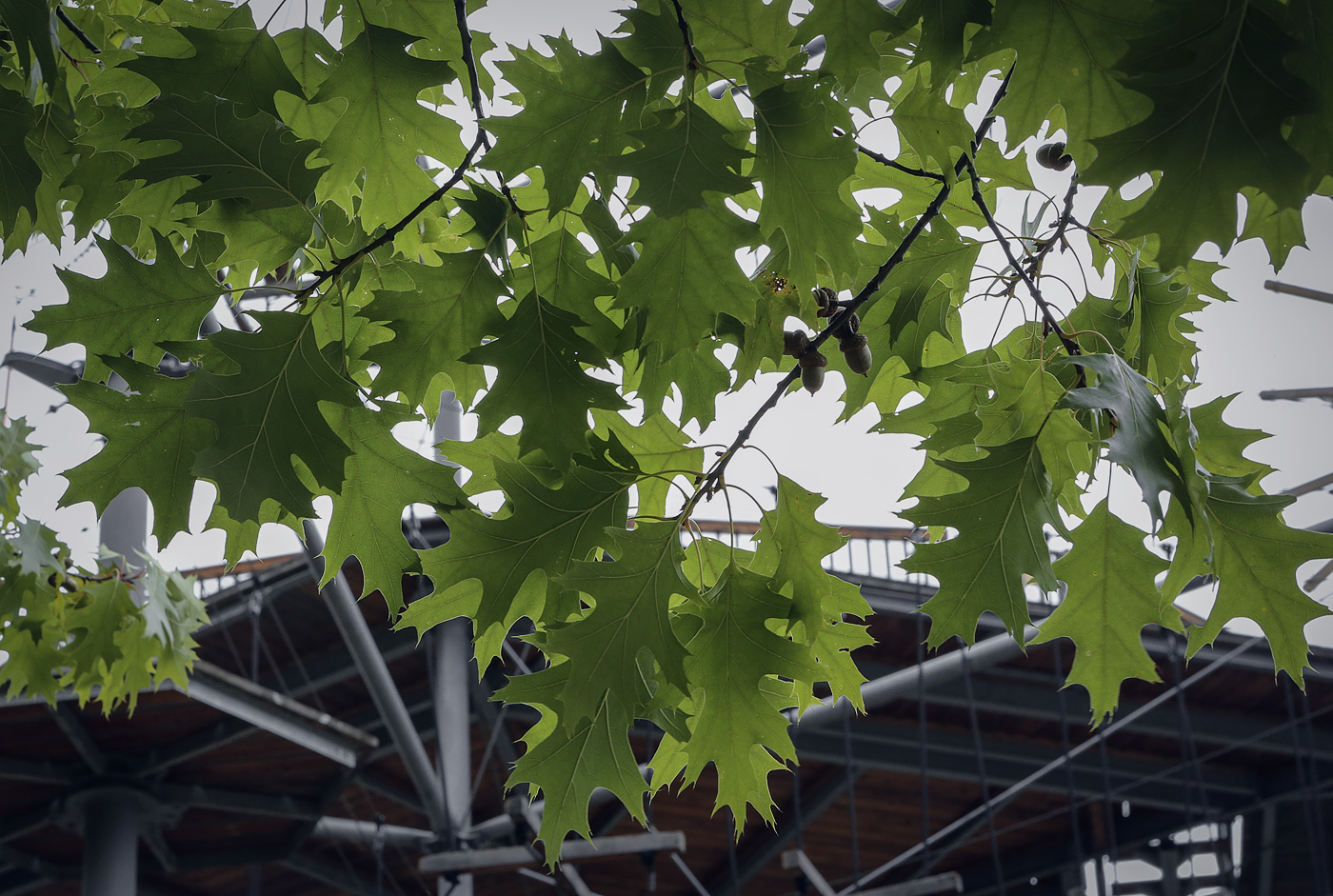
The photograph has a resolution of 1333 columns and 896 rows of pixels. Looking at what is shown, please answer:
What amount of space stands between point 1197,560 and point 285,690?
6.94 meters

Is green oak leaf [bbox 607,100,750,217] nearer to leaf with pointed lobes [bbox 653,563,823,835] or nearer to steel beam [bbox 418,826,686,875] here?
leaf with pointed lobes [bbox 653,563,823,835]

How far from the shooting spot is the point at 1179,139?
0.64 m

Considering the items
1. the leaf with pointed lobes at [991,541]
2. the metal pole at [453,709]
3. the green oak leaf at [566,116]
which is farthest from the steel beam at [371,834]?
the green oak leaf at [566,116]

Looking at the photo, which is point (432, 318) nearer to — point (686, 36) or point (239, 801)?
point (686, 36)

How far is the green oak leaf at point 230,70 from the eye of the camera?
986 millimetres

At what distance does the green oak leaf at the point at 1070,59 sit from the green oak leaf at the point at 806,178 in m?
0.13

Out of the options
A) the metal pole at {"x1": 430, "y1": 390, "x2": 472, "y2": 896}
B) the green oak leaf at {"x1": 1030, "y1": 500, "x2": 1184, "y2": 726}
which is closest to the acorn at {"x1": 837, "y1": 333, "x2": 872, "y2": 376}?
the green oak leaf at {"x1": 1030, "y1": 500, "x2": 1184, "y2": 726}

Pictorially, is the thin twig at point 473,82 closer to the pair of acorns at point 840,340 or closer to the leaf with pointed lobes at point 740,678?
the pair of acorns at point 840,340

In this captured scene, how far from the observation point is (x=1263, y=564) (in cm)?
92

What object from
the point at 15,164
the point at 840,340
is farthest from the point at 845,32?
the point at 15,164

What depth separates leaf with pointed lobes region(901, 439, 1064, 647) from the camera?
0.87 metres

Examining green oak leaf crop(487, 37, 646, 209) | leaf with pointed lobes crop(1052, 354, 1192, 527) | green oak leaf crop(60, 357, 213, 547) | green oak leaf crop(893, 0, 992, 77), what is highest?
green oak leaf crop(487, 37, 646, 209)

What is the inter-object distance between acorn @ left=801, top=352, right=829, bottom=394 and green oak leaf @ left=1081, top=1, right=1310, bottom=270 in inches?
14.2

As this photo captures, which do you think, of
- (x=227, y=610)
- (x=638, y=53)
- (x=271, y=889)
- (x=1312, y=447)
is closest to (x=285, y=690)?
(x=227, y=610)
